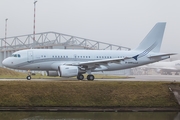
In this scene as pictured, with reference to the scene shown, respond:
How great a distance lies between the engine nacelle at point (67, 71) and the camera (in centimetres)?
3541

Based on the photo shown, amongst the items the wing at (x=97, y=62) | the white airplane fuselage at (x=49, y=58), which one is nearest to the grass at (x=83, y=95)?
the wing at (x=97, y=62)

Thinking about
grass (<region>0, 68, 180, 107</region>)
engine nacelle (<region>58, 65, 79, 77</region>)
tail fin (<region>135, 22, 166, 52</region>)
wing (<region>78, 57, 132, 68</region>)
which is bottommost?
grass (<region>0, 68, 180, 107</region>)

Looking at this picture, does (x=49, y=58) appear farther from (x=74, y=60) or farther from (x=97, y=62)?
(x=97, y=62)

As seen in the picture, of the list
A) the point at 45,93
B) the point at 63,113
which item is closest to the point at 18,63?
the point at 45,93

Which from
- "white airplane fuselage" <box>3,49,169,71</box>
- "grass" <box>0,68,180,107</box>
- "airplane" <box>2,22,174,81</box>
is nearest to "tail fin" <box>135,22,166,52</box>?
"airplane" <box>2,22,174,81</box>

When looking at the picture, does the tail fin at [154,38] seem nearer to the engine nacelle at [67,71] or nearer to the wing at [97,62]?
the wing at [97,62]

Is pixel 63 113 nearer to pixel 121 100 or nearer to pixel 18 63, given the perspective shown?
pixel 121 100

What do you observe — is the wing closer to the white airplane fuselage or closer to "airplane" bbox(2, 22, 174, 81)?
"airplane" bbox(2, 22, 174, 81)

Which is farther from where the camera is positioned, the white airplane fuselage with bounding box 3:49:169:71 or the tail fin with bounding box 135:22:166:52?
the tail fin with bounding box 135:22:166:52

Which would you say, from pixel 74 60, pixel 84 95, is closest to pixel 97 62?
pixel 74 60

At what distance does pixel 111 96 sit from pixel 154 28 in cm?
2231

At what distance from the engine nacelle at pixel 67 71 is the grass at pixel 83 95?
37.7 feet

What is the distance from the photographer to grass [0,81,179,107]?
21.6 m

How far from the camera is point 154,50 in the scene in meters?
42.9
